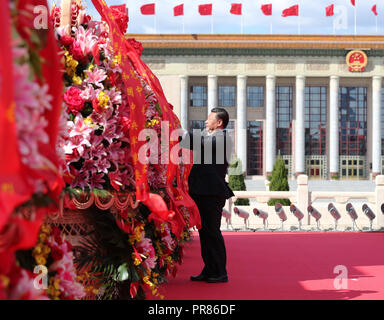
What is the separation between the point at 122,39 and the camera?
12.1 feet

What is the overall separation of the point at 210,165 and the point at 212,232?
0.65m

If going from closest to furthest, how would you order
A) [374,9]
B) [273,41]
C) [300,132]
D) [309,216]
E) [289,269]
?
[289,269] → [309,216] → [374,9] → [273,41] → [300,132]

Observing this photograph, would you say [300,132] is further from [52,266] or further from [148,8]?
[52,266]

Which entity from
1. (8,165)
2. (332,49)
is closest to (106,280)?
(8,165)

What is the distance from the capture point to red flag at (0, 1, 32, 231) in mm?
1153

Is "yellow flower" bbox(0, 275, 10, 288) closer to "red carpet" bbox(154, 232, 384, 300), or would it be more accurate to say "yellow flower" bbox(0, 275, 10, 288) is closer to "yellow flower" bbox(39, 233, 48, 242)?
"yellow flower" bbox(39, 233, 48, 242)

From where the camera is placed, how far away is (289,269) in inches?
223

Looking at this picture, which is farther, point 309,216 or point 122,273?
point 309,216

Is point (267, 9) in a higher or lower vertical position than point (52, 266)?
higher

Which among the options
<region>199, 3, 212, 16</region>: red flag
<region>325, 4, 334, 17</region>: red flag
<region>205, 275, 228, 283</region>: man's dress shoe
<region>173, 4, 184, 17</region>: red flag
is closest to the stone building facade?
<region>173, 4, 184, 17</region>: red flag

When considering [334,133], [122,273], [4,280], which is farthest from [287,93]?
[4,280]

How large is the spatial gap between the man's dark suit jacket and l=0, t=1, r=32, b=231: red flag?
355 cm

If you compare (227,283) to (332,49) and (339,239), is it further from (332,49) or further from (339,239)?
(332,49)
